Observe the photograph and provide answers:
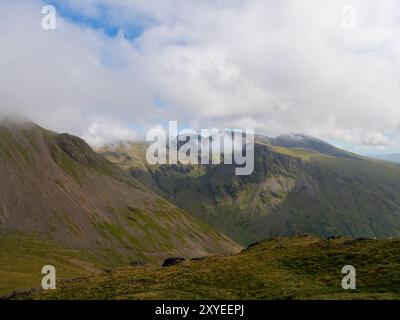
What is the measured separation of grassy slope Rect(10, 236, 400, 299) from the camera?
47.6 meters

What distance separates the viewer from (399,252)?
5788 cm

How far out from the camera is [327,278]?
52.9m

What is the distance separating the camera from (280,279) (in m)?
54.9

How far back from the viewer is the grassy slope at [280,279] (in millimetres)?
47562
